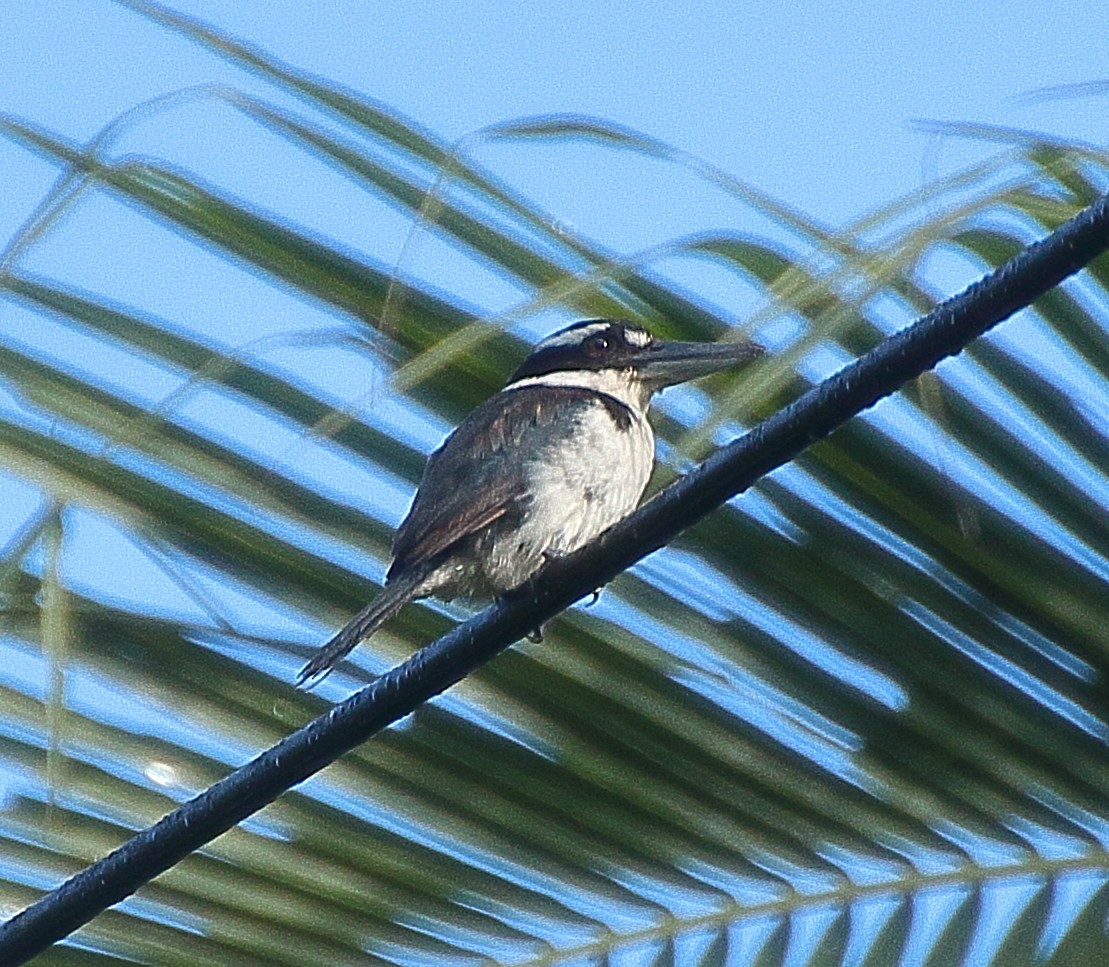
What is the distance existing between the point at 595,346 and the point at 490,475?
2.30 ft

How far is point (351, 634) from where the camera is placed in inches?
86.0

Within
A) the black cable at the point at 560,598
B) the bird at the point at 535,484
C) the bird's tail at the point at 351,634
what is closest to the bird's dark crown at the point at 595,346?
the bird at the point at 535,484

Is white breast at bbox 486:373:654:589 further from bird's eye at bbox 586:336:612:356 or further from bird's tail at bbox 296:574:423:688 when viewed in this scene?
bird's tail at bbox 296:574:423:688

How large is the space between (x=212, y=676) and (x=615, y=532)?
426 millimetres

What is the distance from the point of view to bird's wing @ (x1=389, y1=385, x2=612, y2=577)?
3.62 m

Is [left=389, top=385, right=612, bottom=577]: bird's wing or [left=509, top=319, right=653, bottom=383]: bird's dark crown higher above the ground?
[left=509, top=319, right=653, bottom=383]: bird's dark crown

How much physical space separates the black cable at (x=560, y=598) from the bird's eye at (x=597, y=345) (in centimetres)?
261

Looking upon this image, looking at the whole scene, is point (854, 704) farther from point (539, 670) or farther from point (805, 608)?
point (539, 670)

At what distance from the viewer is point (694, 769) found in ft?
6.72

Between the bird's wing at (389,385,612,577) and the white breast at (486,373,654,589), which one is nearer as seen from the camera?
the bird's wing at (389,385,612,577)

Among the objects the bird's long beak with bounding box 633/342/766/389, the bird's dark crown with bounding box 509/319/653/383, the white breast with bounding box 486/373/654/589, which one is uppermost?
the bird's dark crown with bounding box 509/319/653/383

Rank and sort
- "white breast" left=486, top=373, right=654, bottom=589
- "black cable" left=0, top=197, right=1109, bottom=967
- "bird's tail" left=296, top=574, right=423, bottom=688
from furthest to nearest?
"white breast" left=486, top=373, right=654, bottom=589 → "bird's tail" left=296, top=574, right=423, bottom=688 → "black cable" left=0, top=197, right=1109, bottom=967

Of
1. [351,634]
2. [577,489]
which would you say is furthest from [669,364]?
[351,634]

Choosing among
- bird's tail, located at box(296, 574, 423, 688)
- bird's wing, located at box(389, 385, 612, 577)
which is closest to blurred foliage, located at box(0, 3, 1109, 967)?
bird's tail, located at box(296, 574, 423, 688)
